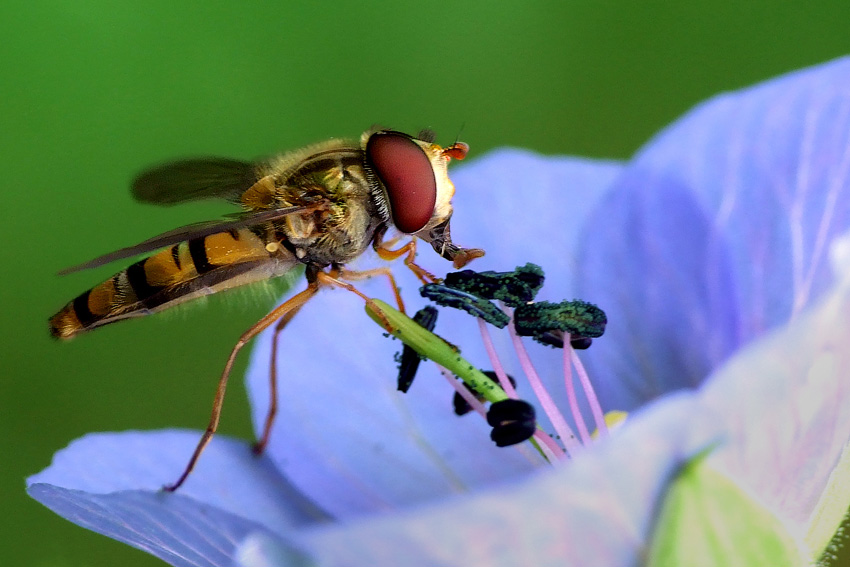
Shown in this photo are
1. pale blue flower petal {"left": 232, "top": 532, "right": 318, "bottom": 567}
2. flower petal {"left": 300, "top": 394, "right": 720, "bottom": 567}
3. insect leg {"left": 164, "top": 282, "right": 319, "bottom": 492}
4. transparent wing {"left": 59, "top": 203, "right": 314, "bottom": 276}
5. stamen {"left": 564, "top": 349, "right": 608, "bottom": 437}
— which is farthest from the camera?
insect leg {"left": 164, "top": 282, "right": 319, "bottom": 492}

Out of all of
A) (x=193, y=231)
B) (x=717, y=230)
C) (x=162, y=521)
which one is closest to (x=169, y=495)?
(x=162, y=521)

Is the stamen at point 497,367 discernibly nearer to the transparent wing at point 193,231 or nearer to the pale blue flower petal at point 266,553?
the transparent wing at point 193,231

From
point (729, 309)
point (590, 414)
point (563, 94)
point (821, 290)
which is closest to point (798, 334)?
point (821, 290)

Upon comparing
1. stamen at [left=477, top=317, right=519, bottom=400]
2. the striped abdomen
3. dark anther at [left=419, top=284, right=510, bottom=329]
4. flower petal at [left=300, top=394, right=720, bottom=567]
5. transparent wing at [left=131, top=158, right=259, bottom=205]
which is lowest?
flower petal at [left=300, top=394, right=720, bottom=567]

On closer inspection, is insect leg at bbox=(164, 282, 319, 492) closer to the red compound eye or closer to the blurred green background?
the red compound eye

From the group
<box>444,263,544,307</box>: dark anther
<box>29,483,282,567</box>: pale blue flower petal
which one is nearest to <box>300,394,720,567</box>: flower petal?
<box>29,483,282,567</box>: pale blue flower petal

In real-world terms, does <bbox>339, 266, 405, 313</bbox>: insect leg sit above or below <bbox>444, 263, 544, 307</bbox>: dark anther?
above

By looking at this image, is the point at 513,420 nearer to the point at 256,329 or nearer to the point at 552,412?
the point at 552,412

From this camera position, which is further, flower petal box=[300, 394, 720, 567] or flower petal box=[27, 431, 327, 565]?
flower petal box=[27, 431, 327, 565]
